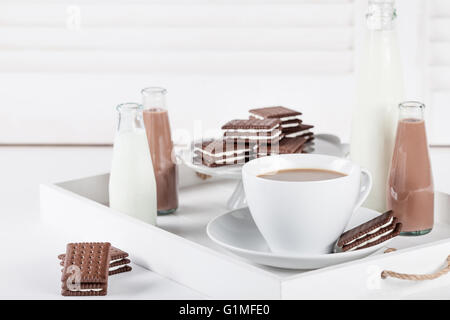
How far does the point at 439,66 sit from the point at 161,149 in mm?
1017

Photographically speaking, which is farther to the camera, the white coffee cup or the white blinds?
the white blinds

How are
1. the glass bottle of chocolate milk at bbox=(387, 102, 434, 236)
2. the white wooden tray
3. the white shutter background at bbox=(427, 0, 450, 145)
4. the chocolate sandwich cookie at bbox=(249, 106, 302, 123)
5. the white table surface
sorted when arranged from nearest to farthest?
the white wooden tray → the white table surface → the glass bottle of chocolate milk at bbox=(387, 102, 434, 236) → the chocolate sandwich cookie at bbox=(249, 106, 302, 123) → the white shutter background at bbox=(427, 0, 450, 145)

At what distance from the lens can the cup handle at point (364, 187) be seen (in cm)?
107

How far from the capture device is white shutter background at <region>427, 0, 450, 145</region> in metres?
2.07

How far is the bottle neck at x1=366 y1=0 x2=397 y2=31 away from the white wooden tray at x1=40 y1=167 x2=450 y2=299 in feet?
0.85

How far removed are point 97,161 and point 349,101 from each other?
68cm

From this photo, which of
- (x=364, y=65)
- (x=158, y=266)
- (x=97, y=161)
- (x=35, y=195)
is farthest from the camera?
(x=97, y=161)

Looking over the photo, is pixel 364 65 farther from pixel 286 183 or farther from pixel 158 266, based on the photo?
pixel 158 266

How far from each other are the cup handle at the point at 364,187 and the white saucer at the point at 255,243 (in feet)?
0.17

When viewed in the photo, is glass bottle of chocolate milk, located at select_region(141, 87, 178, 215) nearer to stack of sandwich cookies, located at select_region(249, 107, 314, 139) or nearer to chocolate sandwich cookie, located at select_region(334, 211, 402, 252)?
stack of sandwich cookies, located at select_region(249, 107, 314, 139)

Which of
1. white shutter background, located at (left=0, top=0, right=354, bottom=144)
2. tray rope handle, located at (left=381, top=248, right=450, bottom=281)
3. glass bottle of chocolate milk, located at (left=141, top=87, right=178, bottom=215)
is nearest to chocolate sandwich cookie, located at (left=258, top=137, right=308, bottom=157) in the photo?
glass bottle of chocolate milk, located at (left=141, top=87, right=178, bottom=215)

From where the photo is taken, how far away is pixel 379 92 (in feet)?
3.98

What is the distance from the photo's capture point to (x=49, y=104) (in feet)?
7.07
